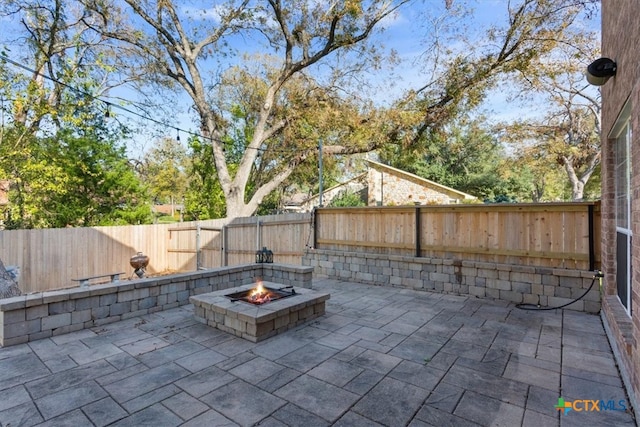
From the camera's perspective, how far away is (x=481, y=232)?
5211mm

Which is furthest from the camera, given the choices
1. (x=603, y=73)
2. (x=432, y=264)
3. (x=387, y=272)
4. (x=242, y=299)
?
(x=387, y=272)

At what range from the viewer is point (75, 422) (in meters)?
1.97

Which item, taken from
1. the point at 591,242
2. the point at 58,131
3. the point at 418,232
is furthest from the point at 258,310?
the point at 58,131

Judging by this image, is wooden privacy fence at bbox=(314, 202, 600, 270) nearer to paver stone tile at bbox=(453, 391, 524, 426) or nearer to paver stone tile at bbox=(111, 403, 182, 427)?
paver stone tile at bbox=(453, 391, 524, 426)

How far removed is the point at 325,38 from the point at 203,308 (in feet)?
33.7

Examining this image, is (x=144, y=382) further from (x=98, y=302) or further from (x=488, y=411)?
(x=488, y=411)

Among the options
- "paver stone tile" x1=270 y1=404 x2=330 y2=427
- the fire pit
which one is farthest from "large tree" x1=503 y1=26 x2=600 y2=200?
"paver stone tile" x1=270 y1=404 x2=330 y2=427

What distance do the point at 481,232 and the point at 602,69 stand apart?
2761 millimetres

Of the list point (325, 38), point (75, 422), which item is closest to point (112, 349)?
point (75, 422)

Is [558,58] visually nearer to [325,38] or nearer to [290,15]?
[325,38]

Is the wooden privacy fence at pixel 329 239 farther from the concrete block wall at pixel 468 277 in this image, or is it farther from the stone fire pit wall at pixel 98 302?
the stone fire pit wall at pixel 98 302

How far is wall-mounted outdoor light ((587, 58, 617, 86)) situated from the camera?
2924mm

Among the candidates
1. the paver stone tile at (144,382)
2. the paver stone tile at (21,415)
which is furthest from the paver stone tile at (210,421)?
the paver stone tile at (21,415)

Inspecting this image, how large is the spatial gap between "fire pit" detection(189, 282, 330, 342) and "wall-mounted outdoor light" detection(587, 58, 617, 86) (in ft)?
11.8
